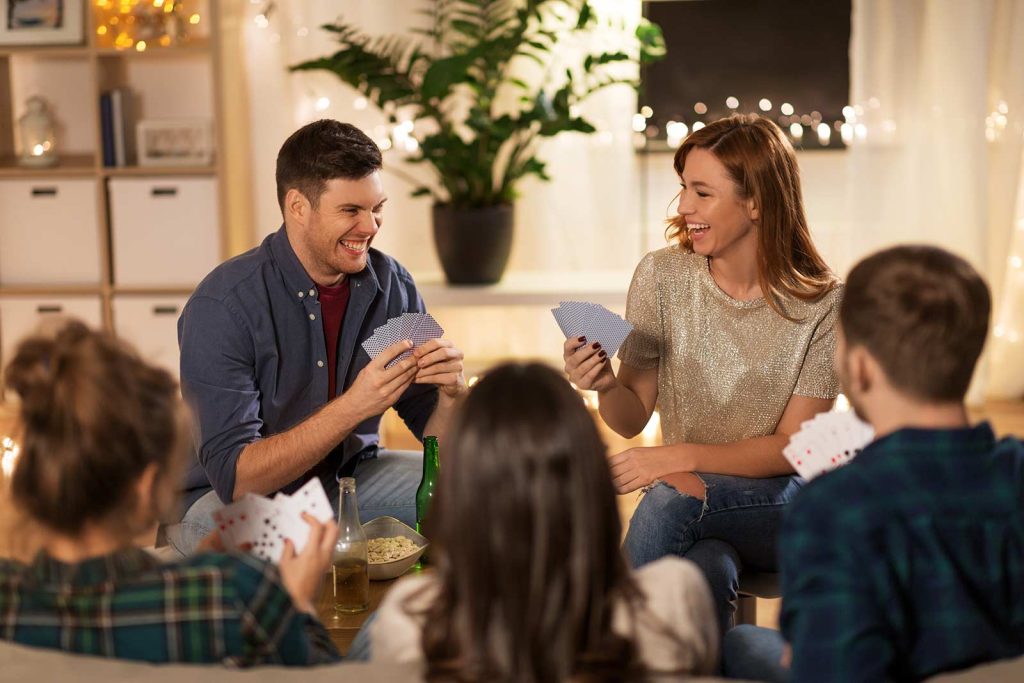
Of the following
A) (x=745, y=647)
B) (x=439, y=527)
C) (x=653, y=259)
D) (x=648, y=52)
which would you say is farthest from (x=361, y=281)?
(x=648, y=52)

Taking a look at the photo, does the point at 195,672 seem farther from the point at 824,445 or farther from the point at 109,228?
the point at 109,228

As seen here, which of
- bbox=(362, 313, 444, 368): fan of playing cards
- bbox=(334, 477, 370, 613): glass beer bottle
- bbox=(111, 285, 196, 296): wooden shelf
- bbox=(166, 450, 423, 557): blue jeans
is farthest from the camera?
bbox=(111, 285, 196, 296): wooden shelf

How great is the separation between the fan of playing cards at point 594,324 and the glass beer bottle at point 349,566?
0.58 meters

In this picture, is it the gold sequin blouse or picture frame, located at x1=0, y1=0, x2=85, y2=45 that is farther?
picture frame, located at x1=0, y1=0, x2=85, y2=45

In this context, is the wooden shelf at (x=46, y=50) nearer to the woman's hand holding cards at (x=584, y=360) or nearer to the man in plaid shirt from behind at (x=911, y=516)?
the woman's hand holding cards at (x=584, y=360)

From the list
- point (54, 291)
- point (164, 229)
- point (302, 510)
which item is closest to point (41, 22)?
point (164, 229)

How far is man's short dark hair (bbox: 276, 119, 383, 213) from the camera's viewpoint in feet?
7.62

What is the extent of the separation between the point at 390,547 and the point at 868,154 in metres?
3.54

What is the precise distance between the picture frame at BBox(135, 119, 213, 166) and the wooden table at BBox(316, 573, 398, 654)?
121 inches

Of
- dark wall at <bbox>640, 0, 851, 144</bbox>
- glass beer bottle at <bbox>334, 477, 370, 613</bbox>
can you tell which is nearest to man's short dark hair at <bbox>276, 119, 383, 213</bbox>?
glass beer bottle at <bbox>334, 477, 370, 613</bbox>

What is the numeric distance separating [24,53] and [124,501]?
3.95m

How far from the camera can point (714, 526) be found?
203 centimetres

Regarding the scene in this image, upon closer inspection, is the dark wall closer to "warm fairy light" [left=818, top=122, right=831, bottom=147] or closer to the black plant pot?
"warm fairy light" [left=818, top=122, right=831, bottom=147]

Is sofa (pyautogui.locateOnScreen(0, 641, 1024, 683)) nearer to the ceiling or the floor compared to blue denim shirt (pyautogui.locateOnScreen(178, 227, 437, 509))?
nearer to the floor
